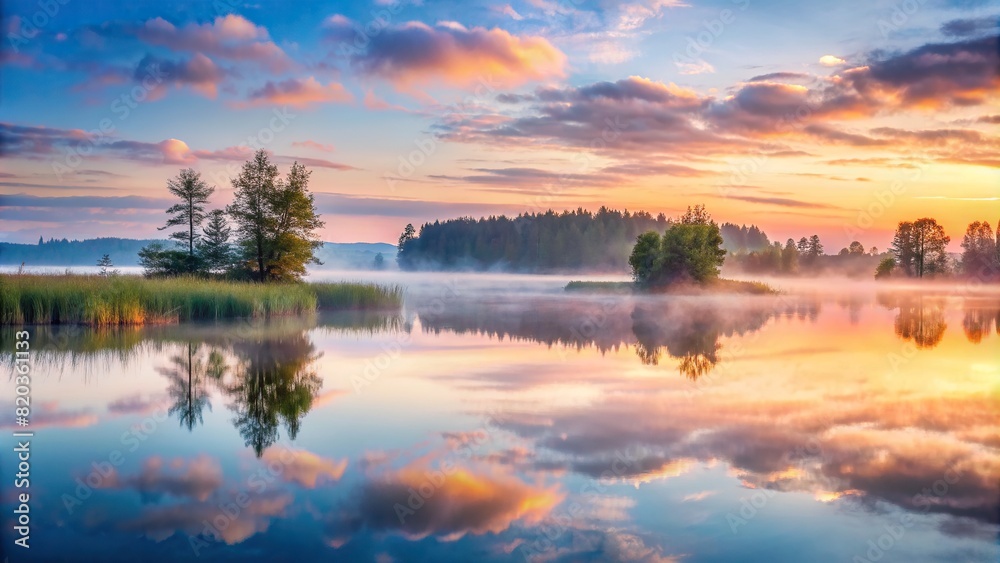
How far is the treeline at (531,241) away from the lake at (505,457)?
11476cm

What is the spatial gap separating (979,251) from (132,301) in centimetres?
11437

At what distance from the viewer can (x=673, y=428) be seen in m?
10.2

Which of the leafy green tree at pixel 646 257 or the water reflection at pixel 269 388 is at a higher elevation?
the leafy green tree at pixel 646 257

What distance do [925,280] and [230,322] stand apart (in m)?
93.9

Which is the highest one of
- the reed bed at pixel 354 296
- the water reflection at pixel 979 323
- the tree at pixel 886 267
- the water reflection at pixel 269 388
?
the tree at pixel 886 267

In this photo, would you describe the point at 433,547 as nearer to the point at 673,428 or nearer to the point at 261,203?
the point at 673,428

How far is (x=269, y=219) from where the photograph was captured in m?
38.7

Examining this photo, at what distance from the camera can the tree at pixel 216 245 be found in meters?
40.1

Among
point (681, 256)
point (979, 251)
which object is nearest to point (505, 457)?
point (681, 256)

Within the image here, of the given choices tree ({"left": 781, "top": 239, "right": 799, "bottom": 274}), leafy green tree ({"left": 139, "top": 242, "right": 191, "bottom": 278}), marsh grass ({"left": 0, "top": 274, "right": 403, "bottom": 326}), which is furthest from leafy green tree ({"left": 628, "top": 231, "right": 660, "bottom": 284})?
tree ({"left": 781, "top": 239, "right": 799, "bottom": 274})

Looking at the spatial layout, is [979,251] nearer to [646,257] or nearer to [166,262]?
[646,257]

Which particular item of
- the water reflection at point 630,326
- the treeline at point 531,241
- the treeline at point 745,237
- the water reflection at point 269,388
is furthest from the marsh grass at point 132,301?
the treeline at point 745,237

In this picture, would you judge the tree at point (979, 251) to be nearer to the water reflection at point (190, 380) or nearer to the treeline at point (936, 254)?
the treeline at point (936, 254)

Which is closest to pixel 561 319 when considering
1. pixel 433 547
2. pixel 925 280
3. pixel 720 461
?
pixel 720 461
